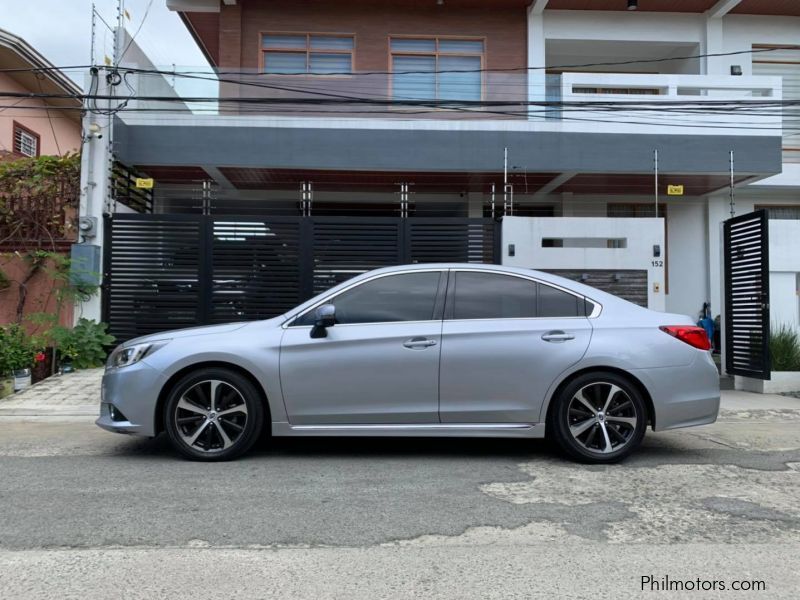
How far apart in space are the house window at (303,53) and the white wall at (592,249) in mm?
6446

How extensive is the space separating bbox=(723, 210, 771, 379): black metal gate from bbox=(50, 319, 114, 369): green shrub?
10.4 m

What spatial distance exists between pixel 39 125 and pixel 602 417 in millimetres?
20620

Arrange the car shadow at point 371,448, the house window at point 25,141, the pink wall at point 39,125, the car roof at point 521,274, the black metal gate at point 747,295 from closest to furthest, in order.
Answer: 1. the car roof at point 521,274
2. the car shadow at point 371,448
3. the black metal gate at point 747,295
4. the pink wall at point 39,125
5. the house window at point 25,141

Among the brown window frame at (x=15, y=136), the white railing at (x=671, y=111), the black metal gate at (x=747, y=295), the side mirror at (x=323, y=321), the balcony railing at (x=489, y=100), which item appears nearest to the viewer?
the side mirror at (x=323, y=321)

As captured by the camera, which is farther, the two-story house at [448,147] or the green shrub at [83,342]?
the two-story house at [448,147]

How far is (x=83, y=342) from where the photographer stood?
1045 cm

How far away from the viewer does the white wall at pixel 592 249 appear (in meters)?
11.1

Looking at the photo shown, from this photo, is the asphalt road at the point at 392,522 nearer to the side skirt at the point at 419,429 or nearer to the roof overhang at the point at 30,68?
the side skirt at the point at 419,429

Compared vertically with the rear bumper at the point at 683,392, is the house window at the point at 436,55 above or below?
above

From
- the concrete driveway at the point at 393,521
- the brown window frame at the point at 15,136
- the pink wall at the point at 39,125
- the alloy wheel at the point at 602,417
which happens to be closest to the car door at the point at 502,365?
the alloy wheel at the point at 602,417

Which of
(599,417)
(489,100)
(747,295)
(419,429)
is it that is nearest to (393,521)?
(419,429)

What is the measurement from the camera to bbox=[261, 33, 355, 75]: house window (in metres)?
14.8

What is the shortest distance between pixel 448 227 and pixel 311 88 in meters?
4.25

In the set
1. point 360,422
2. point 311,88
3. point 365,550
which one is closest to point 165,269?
point 311,88
